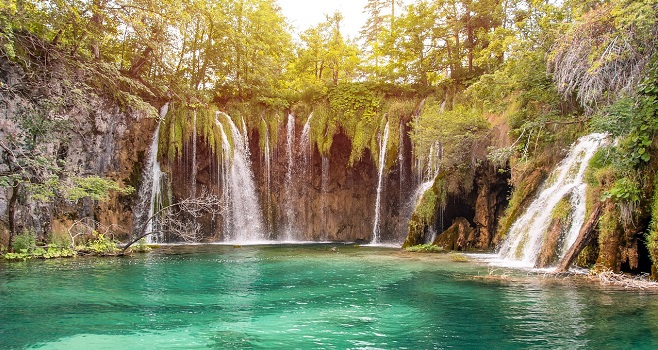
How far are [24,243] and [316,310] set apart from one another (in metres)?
11.8

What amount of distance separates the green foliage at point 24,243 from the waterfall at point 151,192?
276 inches

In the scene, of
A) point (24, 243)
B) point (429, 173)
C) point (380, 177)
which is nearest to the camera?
point (24, 243)

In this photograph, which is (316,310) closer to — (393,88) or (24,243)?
(24,243)

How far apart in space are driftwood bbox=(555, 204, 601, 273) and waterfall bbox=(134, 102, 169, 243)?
17.8 metres

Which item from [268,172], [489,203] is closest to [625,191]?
[489,203]

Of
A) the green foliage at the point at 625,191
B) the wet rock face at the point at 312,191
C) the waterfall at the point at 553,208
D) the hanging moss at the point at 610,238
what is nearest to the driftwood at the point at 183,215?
the wet rock face at the point at 312,191

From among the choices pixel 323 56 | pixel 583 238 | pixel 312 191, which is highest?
pixel 323 56

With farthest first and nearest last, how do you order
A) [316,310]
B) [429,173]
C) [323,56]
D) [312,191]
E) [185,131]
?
[323,56] < [312,191] < [185,131] < [429,173] < [316,310]

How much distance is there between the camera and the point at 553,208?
1202cm

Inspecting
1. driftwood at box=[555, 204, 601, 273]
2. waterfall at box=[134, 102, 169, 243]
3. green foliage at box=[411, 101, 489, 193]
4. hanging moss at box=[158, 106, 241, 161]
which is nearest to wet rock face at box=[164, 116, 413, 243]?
hanging moss at box=[158, 106, 241, 161]

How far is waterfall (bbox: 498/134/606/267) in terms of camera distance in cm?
1137

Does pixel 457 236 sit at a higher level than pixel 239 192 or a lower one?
lower

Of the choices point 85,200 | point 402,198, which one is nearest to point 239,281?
point 85,200

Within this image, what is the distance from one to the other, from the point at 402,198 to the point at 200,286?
14776mm
